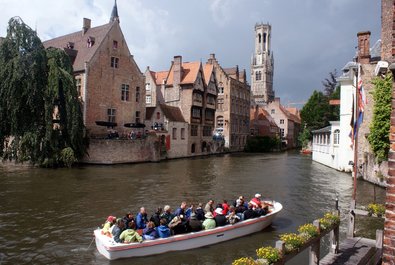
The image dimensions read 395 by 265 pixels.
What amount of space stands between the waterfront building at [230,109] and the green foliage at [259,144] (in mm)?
1191

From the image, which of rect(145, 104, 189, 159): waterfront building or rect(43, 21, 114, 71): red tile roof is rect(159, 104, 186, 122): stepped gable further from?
rect(43, 21, 114, 71): red tile roof

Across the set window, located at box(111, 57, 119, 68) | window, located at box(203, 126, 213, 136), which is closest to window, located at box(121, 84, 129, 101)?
window, located at box(111, 57, 119, 68)

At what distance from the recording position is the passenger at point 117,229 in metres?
10.2

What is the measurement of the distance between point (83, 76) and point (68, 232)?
26.3 m

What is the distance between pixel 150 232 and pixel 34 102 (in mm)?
22114

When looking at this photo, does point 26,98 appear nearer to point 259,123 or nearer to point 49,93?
point 49,93

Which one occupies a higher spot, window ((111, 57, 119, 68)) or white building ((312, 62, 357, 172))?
window ((111, 57, 119, 68))

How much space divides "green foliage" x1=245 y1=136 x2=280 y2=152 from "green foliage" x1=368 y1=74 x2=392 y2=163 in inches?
1665

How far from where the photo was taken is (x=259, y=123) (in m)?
73.3

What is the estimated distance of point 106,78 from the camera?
37.6 metres

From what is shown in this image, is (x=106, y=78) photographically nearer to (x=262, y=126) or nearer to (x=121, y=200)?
(x=121, y=200)

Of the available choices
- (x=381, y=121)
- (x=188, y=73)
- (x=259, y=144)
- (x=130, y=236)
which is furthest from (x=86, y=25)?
(x=259, y=144)

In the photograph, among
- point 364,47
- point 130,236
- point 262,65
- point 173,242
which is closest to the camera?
point 130,236

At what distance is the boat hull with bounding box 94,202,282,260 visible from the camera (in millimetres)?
10000
